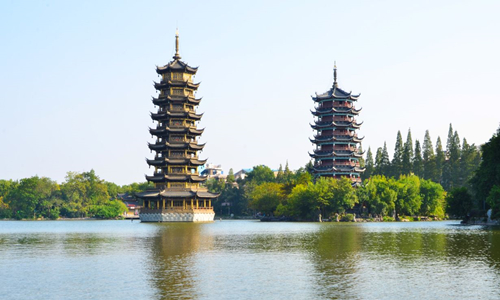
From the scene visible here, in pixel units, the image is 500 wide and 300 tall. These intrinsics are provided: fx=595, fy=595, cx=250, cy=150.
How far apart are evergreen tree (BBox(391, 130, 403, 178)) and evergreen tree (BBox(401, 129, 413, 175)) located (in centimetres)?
77

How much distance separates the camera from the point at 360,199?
8700cm

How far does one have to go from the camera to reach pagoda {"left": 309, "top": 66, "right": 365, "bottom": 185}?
98.5 meters

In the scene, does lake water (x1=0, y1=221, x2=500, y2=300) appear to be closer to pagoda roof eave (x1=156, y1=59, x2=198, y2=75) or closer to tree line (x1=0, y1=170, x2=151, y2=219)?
pagoda roof eave (x1=156, y1=59, x2=198, y2=75)

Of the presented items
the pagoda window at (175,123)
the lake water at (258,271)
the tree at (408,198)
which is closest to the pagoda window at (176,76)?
the pagoda window at (175,123)

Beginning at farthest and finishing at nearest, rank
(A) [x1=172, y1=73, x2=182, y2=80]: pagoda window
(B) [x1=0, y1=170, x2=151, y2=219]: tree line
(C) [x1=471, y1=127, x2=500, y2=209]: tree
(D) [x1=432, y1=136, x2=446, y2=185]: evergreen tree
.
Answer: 1. (B) [x1=0, y1=170, x2=151, y2=219]: tree line
2. (D) [x1=432, y1=136, x2=446, y2=185]: evergreen tree
3. (A) [x1=172, y1=73, x2=182, y2=80]: pagoda window
4. (C) [x1=471, y1=127, x2=500, y2=209]: tree

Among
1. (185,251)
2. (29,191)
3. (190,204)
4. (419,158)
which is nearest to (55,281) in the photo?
(185,251)

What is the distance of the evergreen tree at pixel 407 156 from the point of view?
110 meters

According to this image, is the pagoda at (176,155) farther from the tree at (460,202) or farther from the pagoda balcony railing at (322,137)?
the tree at (460,202)

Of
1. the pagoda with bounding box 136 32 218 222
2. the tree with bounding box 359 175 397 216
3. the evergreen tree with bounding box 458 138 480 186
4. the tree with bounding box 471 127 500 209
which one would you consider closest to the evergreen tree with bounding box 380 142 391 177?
the evergreen tree with bounding box 458 138 480 186

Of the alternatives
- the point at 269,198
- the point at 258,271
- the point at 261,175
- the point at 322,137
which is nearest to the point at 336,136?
the point at 322,137

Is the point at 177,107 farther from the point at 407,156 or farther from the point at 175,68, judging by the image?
the point at 407,156

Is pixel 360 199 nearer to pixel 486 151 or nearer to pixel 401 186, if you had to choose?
pixel 401 186

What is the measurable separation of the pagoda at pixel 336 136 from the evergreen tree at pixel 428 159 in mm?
17015

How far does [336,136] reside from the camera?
326 feet
